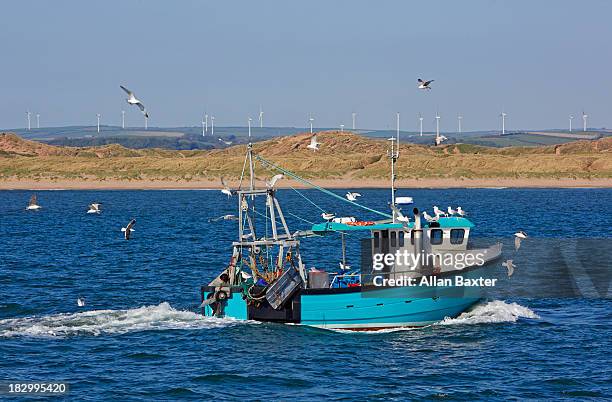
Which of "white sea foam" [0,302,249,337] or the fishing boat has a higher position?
the fishing boat

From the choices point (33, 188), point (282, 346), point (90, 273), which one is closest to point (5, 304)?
point (90, 273)

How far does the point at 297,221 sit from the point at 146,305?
51.7 metres

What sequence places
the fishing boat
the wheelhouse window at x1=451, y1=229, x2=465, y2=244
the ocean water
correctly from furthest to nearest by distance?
the wheelhouse window at x1=451, y1=229, x2=465, y2=244
the fishing boat
the ocean water

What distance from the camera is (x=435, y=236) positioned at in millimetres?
39250

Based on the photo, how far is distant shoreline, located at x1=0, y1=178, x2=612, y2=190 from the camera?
16612 cm

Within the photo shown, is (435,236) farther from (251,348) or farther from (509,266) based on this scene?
(509,266)

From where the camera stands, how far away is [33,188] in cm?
17625

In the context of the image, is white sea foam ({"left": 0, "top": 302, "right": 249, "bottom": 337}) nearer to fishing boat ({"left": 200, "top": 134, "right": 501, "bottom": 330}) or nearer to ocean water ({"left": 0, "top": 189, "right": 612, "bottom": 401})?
ocean water ({"left": 0, "top": 189, "right": 612, "bottom": 401})

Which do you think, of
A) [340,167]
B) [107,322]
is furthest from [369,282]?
[340,167]

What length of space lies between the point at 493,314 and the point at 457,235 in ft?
12.2

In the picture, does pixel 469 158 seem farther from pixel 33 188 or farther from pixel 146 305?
pixel 146 305

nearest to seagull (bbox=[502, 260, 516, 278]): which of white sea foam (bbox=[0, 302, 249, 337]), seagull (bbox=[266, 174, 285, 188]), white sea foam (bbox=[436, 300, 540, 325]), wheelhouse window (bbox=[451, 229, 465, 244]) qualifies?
white sea foam (bbox=[436, 300, 540, 325])

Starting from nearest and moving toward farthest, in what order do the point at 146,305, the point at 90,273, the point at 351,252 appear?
the point at 146,305 → the point at 90,273 → the point at 351,252

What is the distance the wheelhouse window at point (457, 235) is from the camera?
129 ft
